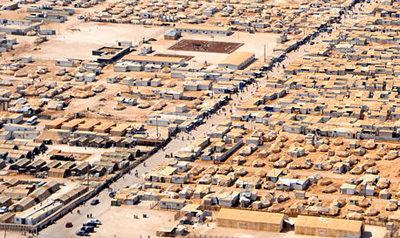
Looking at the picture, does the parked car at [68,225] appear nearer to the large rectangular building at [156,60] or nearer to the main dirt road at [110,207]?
the main dirt road at [110,207]

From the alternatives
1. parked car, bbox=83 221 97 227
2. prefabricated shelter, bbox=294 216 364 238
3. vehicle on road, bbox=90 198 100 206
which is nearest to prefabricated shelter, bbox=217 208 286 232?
prefabricated shelter, bbox=294 216 364 238

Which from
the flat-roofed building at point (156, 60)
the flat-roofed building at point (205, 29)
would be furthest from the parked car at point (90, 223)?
the flat-roofed building at point (205, 29)

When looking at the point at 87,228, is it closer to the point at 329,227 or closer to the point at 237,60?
the point at 329,227

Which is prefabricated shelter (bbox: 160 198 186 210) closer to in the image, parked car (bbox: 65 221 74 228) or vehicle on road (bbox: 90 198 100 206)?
vehicle on road (bbox: 90 198 100 206)

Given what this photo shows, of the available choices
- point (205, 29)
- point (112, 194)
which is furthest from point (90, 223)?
point (205, 29)

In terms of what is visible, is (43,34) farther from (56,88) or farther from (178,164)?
(178,164)

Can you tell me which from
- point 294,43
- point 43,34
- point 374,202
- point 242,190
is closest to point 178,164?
point 242,190
